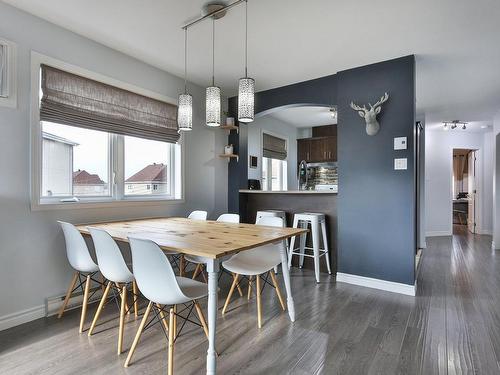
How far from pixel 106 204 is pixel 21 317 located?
3.60 ft

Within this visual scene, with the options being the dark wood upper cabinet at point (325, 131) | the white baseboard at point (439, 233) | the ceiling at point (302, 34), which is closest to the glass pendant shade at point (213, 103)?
the ceiling at point (302, 34)

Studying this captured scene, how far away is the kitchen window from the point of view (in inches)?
239

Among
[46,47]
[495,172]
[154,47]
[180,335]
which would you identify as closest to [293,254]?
[180,335]

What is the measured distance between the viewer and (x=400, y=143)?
9.78 feet

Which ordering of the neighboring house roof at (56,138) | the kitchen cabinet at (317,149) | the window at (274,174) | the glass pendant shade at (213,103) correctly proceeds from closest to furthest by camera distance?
the glass pendant shade at (213,103)
the neighboring house roof at (56,138)
the window at (274,174)
the kitchen cabinet at (317,149)

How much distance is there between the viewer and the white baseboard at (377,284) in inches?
115

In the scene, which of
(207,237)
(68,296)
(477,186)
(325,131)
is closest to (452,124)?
(477,186)

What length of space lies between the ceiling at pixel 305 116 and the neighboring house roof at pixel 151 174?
2.68 metres

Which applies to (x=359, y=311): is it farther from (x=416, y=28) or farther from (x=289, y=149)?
(x=289, y=149)

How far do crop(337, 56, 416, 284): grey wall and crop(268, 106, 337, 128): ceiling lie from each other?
2208mm

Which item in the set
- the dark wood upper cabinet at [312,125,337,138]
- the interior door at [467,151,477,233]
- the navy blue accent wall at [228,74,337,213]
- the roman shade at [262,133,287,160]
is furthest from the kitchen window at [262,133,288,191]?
the interior door at [467,151,477,233]

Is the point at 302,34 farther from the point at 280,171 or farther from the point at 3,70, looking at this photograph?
the point at 280,171

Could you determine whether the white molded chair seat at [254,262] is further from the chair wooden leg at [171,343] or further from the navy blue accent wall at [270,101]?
the navy blue accent wall at [270,101]

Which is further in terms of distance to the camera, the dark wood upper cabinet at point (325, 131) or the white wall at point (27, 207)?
the dark wood upper cabinet at point (325, 131)
